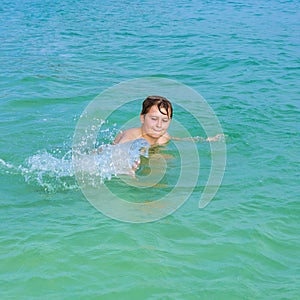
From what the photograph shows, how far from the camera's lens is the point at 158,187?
18.4 feet

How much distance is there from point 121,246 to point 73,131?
3.09 m

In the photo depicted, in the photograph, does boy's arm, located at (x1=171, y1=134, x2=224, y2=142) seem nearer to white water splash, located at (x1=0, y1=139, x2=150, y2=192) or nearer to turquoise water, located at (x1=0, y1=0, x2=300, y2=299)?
turquoise water, located at (x1=0, y1=0, x2=300, y2=299)

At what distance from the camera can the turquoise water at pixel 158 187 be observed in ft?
13.2

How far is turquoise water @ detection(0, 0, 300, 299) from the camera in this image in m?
4.03

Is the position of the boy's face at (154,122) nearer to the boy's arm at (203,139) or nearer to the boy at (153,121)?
the boy at (153,121)

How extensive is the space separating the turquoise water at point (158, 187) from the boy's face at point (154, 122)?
1.13 ft

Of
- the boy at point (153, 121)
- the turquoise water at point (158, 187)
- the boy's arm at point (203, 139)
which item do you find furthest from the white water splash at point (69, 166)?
the boy's arm at point (203, 139)

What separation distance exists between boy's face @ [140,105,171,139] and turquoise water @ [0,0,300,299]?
1.13 feet

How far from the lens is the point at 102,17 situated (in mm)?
15953

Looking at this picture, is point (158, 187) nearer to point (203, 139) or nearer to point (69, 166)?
point (69, 166)

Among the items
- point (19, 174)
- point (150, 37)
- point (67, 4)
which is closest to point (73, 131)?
point (19, 174)

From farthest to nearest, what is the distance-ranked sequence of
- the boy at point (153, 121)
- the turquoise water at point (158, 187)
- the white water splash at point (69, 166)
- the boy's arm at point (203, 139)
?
the boy's arm at point (203, 139) < the boy at point (153, 121) < the white water splash at point (69, 166) < the turquoise water at point (158, 187)

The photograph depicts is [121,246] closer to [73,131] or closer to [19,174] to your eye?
[19,174]

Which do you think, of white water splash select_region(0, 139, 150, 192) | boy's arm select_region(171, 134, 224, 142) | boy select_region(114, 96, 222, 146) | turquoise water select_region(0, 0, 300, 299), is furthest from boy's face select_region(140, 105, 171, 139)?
boy's arm select_region(171, 134, 224, 142)
